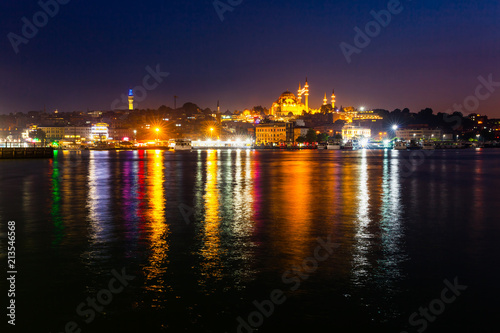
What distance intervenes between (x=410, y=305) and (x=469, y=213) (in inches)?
451

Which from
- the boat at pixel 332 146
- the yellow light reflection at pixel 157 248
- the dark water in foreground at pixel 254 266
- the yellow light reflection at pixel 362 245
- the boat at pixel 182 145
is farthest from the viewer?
the boat at pixel 332 146

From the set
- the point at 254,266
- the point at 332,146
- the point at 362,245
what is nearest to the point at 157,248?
the point at 254,266

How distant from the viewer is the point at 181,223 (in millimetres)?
14945

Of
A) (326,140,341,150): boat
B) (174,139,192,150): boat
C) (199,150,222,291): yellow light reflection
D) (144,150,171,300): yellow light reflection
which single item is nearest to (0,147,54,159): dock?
(144,150,171,300): yellow light reflection

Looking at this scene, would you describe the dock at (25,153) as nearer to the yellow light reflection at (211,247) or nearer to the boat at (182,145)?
the yellow light reflection at (211,247)

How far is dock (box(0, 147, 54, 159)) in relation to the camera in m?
71.1

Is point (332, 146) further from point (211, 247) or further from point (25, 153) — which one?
point (211, 247)

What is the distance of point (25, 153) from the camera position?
73.6 metres

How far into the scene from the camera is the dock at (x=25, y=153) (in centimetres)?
7112

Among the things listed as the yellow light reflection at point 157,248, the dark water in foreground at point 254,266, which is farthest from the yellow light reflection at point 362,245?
the yellow light reflection at point 157,248

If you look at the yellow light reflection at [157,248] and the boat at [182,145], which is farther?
the boat at [182,145]

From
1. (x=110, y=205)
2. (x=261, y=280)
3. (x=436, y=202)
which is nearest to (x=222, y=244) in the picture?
(x=261, y=280)

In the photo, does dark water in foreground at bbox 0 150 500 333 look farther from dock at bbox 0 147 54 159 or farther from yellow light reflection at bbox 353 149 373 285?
dock at bbox 0 147 54 159

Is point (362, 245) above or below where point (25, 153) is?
below
